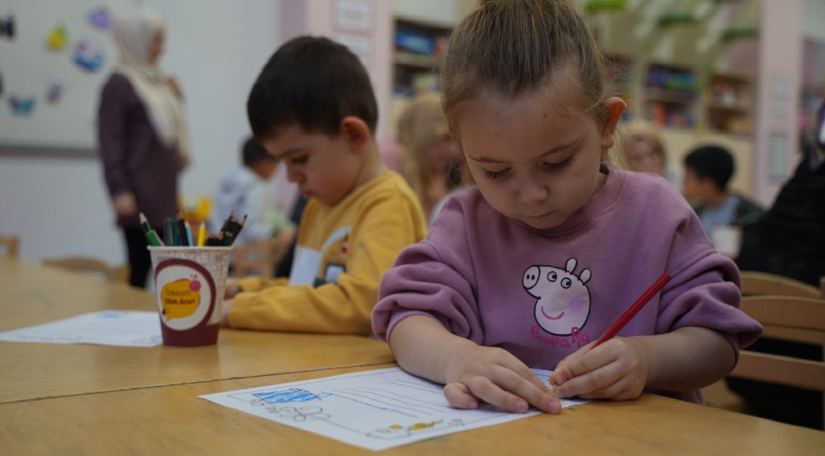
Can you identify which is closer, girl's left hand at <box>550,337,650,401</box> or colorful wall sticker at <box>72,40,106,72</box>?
girl's left hand at <box>550,337,650,401</box>

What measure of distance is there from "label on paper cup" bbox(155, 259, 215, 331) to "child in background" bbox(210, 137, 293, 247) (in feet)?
9.22

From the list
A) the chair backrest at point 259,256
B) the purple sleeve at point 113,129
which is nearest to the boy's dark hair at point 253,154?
the chair backrest at point 259,256

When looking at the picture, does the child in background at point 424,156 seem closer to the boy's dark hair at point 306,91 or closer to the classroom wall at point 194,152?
the boy's dark hair at point 306,91

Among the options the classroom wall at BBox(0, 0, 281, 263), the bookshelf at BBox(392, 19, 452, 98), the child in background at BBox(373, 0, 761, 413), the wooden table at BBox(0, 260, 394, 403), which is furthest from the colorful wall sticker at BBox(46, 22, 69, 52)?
the child in background at BBox(373, 0, 761, 413)

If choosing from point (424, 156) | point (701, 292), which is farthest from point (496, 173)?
point (424, 156)

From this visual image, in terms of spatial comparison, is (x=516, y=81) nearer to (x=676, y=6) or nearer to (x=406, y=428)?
(x=406, y=428)

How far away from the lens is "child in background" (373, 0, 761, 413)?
75cm

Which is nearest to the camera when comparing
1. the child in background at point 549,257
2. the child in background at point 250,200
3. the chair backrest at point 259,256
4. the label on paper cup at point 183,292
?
the child in background at point 549,257

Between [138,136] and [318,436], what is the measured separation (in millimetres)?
2850

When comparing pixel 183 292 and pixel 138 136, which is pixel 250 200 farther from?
pixel 183 292

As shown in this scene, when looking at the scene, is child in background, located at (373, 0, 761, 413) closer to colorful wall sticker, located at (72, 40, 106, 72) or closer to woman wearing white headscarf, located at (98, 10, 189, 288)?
woman wearing white headscarf, located at (98, 10, 189, 288)

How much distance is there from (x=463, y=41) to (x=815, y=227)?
54.1 inches

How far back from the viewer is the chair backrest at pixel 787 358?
3.15ft

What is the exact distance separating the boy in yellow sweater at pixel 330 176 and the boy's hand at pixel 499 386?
478 mm
